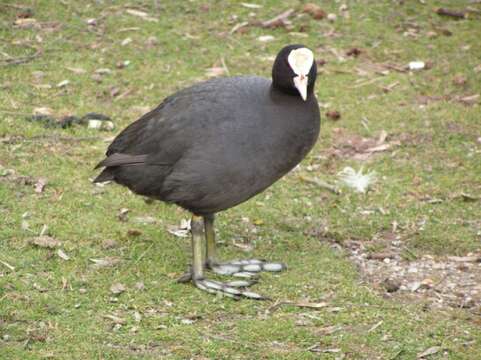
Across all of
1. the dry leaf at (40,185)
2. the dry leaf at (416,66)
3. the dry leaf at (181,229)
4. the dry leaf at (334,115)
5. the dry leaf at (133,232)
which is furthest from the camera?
the dry leaf at (416,66)

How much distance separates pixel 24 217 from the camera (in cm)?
637

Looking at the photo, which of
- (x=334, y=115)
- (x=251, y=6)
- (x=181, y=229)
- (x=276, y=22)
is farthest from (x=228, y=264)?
(x=251, y=6)

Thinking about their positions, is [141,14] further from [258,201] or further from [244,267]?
[244,267]

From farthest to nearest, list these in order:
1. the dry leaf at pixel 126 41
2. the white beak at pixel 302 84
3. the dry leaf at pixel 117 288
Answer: the dry leaf at pixel 126 41
the dry leaf at pixel 117 288
the white beak at pixel 302 84

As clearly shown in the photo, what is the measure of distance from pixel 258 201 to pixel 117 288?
69.5 inches

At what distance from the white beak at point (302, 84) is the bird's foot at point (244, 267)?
3.98 ft

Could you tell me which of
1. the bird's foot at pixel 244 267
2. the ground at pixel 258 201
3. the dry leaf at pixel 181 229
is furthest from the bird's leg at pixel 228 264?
the dry leaf at pixel 181 229

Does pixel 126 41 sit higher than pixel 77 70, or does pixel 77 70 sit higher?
pixel 126 41

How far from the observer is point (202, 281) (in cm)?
575

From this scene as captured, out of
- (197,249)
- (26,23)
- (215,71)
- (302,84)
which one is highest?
(302,84)

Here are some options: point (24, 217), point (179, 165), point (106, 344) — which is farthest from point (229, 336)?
point (24, 217)

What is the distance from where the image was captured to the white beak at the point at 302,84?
17.8ft

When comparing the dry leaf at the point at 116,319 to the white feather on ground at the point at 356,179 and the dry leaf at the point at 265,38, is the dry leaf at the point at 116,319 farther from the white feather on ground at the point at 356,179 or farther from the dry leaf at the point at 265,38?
the dry leaf at the point at 265,38

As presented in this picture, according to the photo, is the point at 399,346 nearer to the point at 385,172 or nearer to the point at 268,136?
the point at 268,136
